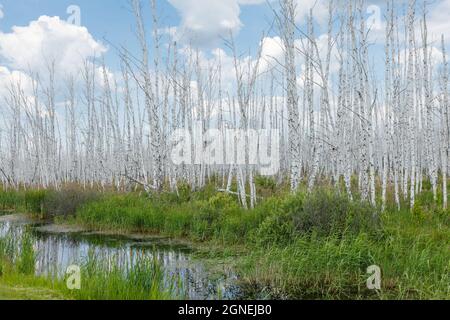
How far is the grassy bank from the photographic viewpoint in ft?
21.0

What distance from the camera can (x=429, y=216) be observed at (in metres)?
10.3

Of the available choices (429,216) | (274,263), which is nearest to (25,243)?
(274,263)

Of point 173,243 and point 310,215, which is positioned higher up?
point 310,215

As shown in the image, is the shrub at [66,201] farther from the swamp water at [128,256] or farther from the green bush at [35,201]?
the swamp water at [128,256]

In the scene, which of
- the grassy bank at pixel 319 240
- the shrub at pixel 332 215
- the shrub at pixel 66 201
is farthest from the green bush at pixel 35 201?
the shrub at pixel 332 215

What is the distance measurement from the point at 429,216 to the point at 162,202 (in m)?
7.95

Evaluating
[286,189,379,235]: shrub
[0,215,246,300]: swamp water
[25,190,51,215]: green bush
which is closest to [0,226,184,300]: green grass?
[0,215,246,300]: swamp water

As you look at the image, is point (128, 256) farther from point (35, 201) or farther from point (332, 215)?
point (35, 201)

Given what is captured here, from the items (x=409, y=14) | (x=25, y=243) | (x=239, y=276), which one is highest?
(x=409, y=14)

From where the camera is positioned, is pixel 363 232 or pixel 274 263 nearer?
pixel 274 263

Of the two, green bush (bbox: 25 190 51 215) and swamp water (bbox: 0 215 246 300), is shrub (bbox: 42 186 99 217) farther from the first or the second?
swamp water (bbox: 0 215 246 300)

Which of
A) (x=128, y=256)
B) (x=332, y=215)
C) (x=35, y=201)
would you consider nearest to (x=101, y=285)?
(x=128, y=256)
